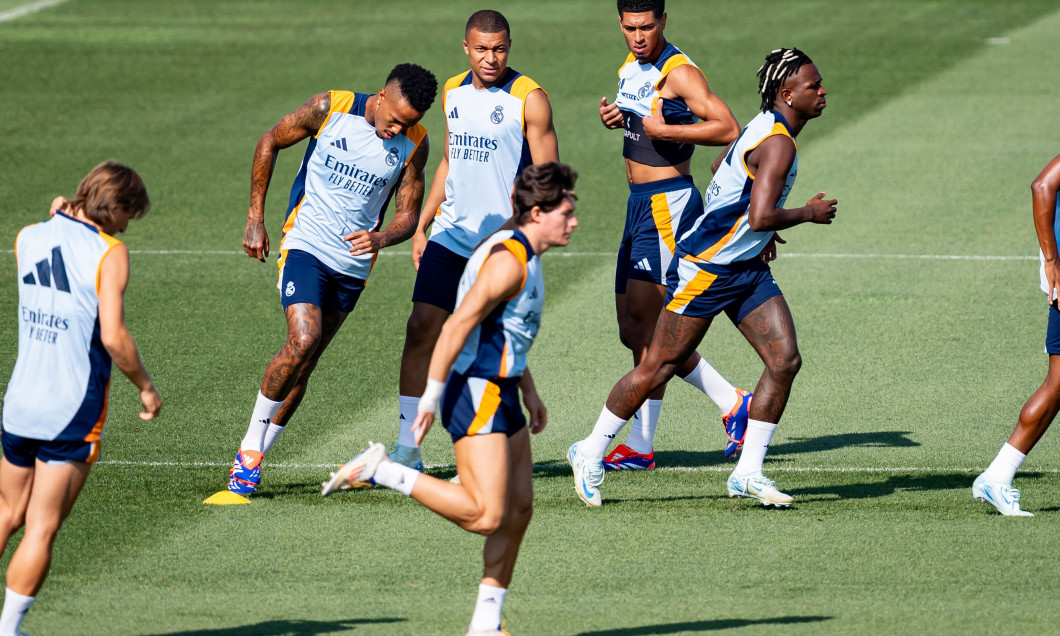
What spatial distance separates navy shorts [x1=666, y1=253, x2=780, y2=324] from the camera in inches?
314

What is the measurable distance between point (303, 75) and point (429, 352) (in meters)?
14.5

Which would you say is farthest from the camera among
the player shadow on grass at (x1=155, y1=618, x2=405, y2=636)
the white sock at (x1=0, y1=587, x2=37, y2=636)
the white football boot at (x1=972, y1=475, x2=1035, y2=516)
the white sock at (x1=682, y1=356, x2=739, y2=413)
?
the white sock at (x1=682, y1=356, x2=739, y2=413)

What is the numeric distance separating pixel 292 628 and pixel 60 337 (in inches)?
62.0

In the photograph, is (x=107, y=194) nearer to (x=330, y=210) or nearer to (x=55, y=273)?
(x=55, y=273)

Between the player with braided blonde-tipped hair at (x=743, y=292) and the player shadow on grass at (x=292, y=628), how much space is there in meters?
2.01

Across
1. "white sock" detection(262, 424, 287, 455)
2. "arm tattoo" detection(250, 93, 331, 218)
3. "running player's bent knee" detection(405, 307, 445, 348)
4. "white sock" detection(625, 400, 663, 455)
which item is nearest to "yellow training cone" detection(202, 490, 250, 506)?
"white sock" detection(262, 424, 287, 455)

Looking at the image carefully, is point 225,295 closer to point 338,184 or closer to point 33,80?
point 338,184

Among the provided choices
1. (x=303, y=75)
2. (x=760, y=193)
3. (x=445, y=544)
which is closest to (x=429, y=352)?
(x=445, y=544)

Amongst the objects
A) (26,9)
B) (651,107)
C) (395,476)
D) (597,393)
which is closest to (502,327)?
(395,476)

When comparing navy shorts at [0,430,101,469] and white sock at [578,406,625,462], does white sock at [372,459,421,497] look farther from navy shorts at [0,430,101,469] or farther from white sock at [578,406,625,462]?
white sock at [578,406,625,462]

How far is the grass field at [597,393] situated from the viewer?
668 centimetres

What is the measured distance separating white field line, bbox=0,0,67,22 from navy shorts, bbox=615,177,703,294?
810 inches

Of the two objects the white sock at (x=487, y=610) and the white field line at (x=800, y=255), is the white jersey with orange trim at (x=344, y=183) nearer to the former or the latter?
the white sock at (x=487, y=610)

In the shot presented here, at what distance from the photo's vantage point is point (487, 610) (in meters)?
6.00
